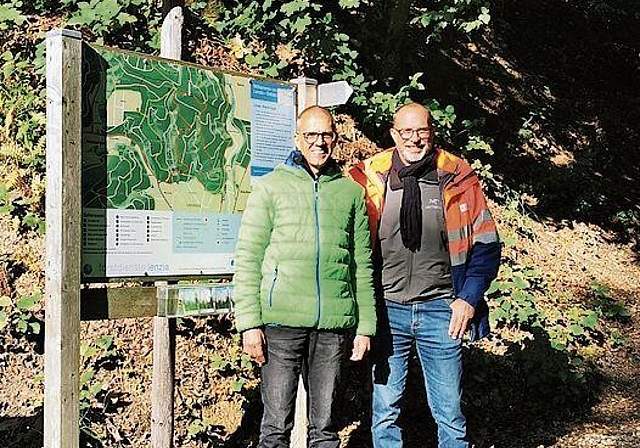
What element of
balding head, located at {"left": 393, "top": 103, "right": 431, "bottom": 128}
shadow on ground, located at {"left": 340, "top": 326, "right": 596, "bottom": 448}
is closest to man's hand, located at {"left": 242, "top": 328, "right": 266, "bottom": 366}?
balding head, located at {"left": 393, "top": 103, "right": 431, "bottom": 128}

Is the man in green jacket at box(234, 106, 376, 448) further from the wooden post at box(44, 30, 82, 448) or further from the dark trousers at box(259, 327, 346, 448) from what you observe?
the wooden post at box(44, 30, 82, 448)

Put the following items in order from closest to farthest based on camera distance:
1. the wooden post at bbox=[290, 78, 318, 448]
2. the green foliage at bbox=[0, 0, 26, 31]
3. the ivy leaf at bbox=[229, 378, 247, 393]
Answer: the wooden post at bbox=[290, 78, 318, 448], the ivy leaf at bbox=[229, 378, 247, 393], the green foliage at bbox=[0, 0, 26, 31]

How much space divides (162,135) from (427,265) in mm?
1673

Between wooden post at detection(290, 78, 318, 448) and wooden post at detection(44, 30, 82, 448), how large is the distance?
1.61m

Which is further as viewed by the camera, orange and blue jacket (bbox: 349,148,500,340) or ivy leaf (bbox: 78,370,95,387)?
ivy leaf (bbox: 78,370,95,387)

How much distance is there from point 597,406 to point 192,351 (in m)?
3.76

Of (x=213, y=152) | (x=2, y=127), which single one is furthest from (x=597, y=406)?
(x=2, y=127)

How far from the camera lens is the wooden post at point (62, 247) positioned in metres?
4.19

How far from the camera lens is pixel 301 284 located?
4250mm

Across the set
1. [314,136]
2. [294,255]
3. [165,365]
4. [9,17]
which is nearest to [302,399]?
[165,365]

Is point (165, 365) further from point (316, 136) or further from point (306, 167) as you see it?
point (316, 136)

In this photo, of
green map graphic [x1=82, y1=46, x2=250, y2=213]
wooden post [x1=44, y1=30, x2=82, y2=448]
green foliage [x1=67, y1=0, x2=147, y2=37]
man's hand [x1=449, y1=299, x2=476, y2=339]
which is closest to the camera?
wooden post [x1=44, y1=30, x2=82, y2=448]

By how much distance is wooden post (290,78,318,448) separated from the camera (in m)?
5.40

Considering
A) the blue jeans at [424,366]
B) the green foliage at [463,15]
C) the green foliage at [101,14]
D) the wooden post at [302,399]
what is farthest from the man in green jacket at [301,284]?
the green foliage at [463,15]
